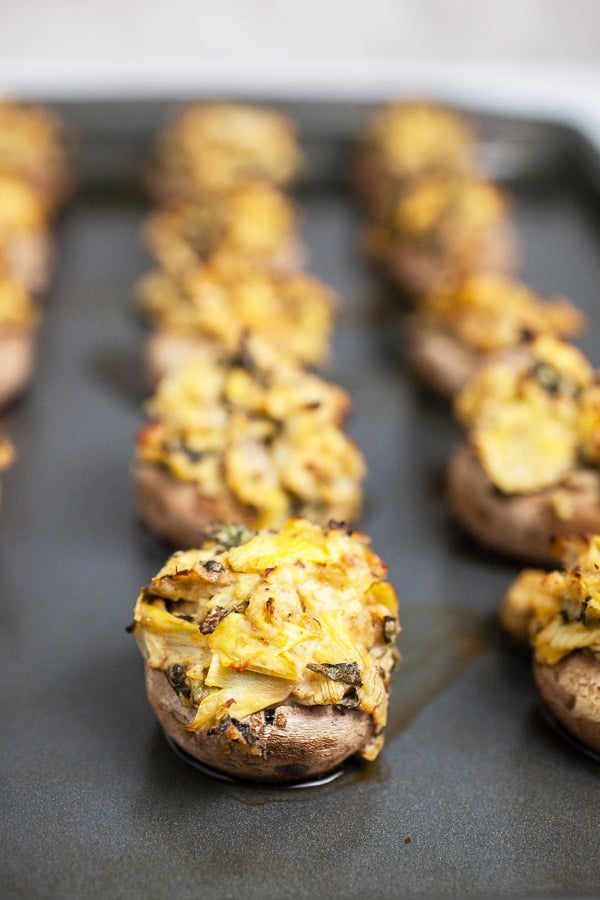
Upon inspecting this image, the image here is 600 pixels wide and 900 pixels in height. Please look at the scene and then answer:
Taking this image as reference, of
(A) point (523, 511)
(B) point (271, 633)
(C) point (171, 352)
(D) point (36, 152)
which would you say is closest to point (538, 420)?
(A) point (523, 511)

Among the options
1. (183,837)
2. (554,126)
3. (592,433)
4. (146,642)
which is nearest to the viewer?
(183,837)

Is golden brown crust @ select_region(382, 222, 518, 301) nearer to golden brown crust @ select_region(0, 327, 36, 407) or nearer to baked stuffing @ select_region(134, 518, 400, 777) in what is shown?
golden brown crust @ select_region(0, 327, 36, 407)

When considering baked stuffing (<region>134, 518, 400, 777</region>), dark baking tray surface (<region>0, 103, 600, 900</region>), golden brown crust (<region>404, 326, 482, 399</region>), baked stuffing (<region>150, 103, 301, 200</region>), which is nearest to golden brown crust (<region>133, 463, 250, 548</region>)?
dark baking tray surface (<region>0, 103, 600, 900</region>)

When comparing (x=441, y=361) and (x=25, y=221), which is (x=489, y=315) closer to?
(x=441, y=361)

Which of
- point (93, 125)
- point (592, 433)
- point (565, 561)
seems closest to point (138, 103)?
point (93, 125)

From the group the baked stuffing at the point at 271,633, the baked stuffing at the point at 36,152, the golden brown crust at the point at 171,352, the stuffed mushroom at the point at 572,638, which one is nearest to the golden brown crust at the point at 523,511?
the stuffed mushroom at the point at 572,638

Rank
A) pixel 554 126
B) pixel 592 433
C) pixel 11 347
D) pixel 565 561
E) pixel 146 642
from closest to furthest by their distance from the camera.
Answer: pixel 146 642 < pixel 565 561 < pixel 592 433 < pixel 11 347 < pixel 554 126

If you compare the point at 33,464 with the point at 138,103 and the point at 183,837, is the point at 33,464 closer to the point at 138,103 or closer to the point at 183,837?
the point at 183,837
